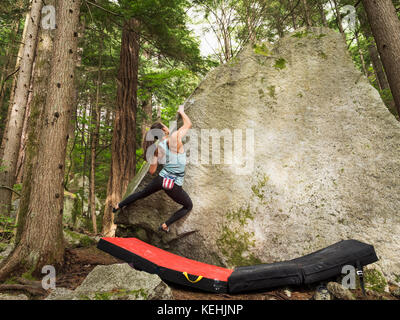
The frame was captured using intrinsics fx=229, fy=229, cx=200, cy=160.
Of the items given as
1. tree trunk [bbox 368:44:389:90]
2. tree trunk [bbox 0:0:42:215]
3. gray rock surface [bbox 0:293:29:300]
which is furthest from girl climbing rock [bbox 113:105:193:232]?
tree trunk [bbox 368:44:389:90]

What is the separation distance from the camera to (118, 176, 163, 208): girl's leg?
12.3ft

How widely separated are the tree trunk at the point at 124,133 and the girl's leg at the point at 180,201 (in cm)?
294

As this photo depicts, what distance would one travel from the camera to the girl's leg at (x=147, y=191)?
3.76 m

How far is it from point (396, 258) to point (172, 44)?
6.61m

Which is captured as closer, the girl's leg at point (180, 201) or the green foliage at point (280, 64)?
the girl's leg at point (180, 201)

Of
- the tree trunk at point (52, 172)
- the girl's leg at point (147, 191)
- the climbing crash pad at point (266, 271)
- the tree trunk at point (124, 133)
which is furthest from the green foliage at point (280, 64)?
the tree trunk at point (124, 133)

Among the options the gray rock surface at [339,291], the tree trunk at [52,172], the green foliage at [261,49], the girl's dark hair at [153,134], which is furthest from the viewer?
the green foliage at [261,49]

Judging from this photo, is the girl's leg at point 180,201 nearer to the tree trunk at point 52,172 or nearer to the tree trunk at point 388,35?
the tree trunk at point 52,172

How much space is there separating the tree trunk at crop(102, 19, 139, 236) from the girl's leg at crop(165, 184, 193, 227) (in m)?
2.94

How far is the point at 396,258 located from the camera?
9.64 ft

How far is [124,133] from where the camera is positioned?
6637 millimetres

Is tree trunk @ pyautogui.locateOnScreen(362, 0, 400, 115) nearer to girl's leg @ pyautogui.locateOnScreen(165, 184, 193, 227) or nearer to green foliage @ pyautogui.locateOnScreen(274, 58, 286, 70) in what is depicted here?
green foliage @ pyautogui.locateOnScreen(274, 58, 286, 70)

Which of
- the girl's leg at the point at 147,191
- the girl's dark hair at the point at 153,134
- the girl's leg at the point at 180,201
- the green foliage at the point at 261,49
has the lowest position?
the girl's leg at the point at 180,201

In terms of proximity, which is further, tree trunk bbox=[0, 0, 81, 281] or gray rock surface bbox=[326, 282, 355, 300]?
tree trunk bbox=[0, 0, 81, 281]
